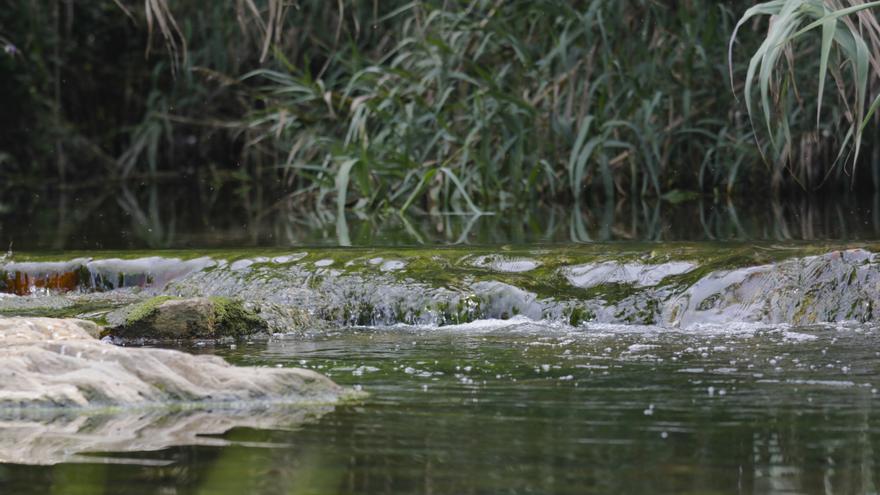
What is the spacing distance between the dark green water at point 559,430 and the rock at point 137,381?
17cm

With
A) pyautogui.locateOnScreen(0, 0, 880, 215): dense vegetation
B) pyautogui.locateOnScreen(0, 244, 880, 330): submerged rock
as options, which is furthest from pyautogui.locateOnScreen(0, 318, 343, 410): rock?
pyautogui.locateOnScreen(0, 0, 880, 215): dense vegetation

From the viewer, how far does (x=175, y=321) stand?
461cm

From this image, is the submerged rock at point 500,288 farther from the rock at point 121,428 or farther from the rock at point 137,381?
the rock at point 121,428

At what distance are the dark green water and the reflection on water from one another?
259 centimetres

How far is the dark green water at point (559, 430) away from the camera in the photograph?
7.55 ft

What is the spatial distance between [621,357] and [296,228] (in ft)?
15.0

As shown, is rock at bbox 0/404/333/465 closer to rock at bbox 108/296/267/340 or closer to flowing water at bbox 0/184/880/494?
flowing water at bbox 0/184/880/494

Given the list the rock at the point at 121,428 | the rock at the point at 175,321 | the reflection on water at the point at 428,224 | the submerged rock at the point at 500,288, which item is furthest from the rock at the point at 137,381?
the reflection on water at the point at 428,224

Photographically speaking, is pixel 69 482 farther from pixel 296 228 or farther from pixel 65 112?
pixel 65 112

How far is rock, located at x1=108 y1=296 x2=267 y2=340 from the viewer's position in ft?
15.1

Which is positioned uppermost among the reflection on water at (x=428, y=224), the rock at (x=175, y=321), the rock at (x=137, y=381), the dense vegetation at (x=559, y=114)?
the dense vegetation at (x=559, y=114)

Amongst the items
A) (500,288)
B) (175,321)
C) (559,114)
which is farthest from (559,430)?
(559,114)

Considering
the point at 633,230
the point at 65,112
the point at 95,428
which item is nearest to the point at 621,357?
the point at 95,428

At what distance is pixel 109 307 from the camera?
5.05 metres
